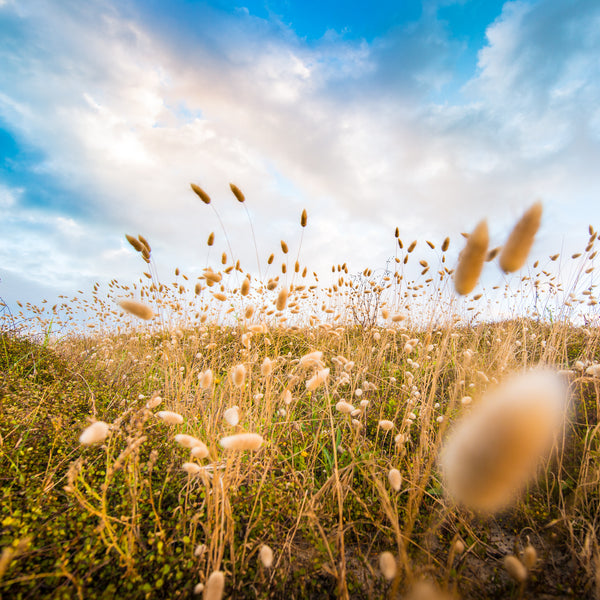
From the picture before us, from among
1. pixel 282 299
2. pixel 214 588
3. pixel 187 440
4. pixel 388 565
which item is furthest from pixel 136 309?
pixel 388 565

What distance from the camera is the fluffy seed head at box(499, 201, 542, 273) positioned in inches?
38.3

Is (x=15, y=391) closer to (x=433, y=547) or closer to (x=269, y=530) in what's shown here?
(x=269, y=530)

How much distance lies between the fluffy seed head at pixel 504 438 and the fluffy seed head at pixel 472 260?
15.2 inches

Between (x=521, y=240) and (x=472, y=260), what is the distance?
178mm

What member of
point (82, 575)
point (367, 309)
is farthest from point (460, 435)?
point (367, 309)

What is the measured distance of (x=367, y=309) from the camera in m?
5.27

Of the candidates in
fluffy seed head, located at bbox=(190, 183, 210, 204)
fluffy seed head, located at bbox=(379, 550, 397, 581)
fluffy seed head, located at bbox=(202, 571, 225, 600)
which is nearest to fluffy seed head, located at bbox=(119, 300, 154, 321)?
fluffy seed head, located at bbox=(202, 571, 225, 600)

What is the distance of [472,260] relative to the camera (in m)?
1.01

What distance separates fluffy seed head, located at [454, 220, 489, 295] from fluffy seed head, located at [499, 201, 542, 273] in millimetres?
87

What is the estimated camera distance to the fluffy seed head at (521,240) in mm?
972

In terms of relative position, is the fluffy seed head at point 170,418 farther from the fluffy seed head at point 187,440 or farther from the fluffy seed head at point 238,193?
the fluffy seed head at point 238,193

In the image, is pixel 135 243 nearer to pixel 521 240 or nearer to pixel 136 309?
pixel 136 309

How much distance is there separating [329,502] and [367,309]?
3.86 m

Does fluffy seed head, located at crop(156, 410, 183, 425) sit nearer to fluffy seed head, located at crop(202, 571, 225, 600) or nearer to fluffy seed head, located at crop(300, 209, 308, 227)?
fluffy seed head, located at crop(202, 571, 225, 600)
